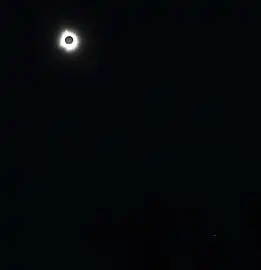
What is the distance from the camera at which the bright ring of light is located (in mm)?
7117

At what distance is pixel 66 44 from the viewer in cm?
714

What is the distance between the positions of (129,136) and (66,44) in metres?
2.11

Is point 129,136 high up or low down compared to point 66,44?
down

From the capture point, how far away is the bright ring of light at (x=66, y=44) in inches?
280

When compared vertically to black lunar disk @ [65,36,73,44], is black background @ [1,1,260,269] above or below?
below

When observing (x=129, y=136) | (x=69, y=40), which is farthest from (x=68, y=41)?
(x=129, y=136)

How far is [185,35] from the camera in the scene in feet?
24.2

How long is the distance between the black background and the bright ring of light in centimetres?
14

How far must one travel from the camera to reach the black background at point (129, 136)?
6953 millimetres

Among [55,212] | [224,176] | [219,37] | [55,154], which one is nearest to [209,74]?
[219,37]

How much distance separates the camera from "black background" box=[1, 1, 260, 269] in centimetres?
695

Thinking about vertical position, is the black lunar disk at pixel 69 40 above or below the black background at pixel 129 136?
above

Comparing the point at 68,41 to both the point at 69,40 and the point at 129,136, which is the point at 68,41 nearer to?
the point at 69,40

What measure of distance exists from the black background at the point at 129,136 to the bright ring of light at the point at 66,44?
0.47 feet
